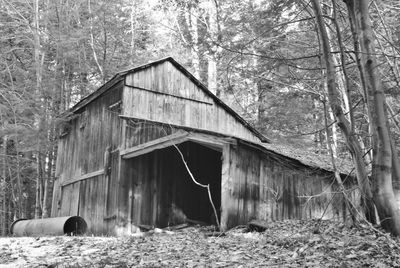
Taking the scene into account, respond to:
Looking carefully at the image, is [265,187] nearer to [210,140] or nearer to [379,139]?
[210,140]

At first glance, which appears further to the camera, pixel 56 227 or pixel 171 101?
pixel 171 101

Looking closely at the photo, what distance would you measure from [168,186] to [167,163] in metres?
0.85

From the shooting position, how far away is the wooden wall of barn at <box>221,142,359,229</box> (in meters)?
13.6

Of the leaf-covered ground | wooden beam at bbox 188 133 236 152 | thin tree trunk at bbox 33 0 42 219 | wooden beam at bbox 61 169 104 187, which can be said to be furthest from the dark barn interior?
thin tree trunk at bbox 33 0 42 219

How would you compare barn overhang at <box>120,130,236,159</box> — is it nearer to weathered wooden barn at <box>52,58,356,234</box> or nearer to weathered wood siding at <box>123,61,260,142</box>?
weathered wooden barn at <box>52,58,356,234</box>

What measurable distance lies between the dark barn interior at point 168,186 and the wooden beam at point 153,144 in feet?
1.29

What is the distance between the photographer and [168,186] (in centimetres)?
1561

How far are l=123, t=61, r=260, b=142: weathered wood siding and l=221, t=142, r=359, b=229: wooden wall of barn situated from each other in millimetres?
1256

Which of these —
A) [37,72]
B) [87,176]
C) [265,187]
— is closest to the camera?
[265,187]

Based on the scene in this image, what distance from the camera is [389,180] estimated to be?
6340 mm

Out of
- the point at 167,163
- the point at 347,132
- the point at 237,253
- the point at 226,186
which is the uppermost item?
the point at 167,163

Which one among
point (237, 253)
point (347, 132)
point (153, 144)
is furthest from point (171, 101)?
point (347, 132)

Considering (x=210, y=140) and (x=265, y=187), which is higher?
(x=210, y=140)

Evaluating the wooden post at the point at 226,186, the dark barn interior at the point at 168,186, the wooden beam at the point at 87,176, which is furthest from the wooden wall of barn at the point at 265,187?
the wooden beam at the point at 87,176
